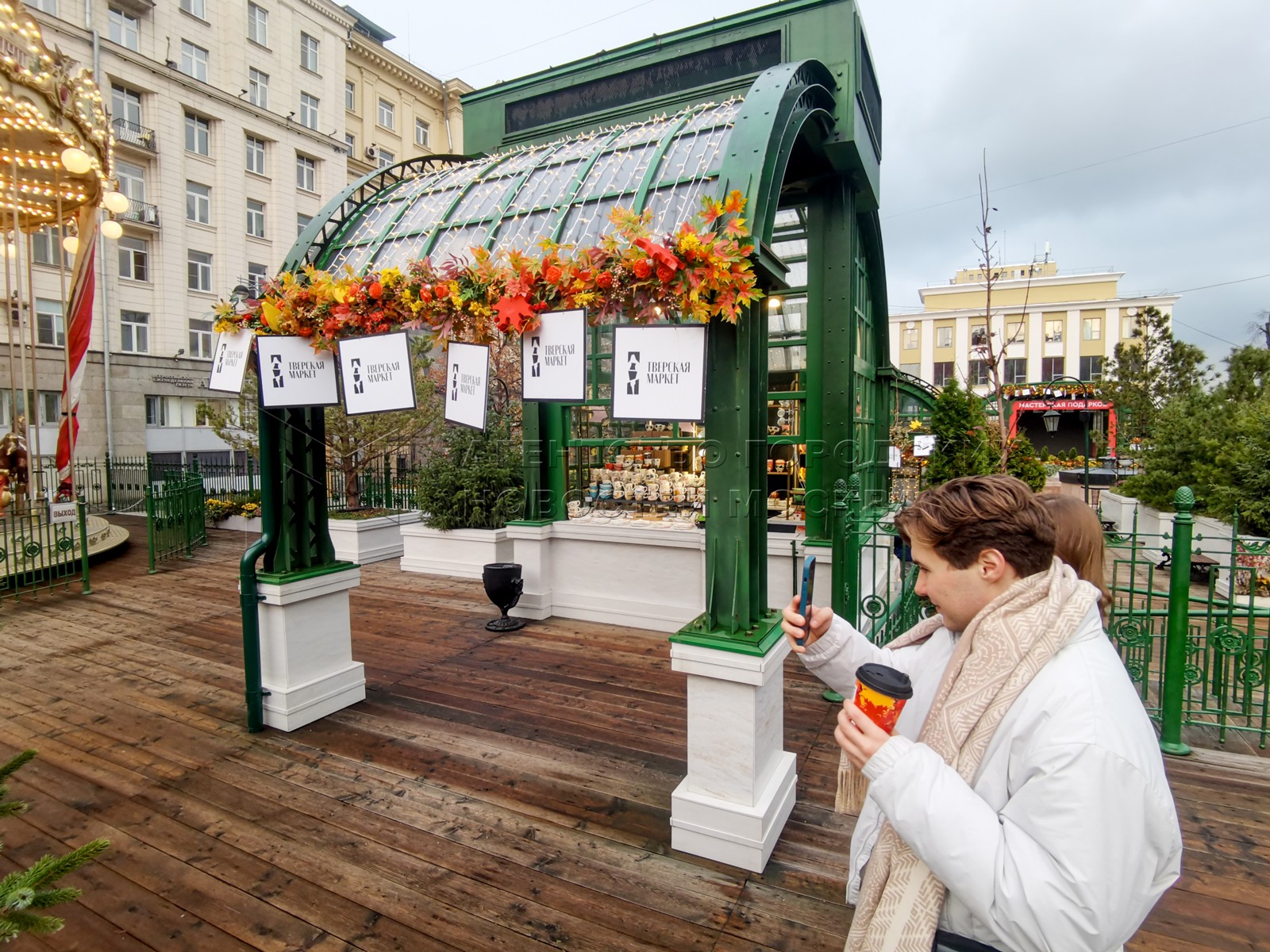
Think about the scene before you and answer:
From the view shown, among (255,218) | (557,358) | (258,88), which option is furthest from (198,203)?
(557,358)

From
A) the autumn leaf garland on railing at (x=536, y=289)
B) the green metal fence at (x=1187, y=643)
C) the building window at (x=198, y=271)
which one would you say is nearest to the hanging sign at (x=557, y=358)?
the autumn leaf garland on railing at (x=536, y=289)

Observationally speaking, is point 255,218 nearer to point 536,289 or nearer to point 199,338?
point 199,338

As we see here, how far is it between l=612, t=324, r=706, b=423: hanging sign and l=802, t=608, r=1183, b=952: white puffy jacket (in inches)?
79.0

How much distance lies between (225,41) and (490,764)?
28842 millimetres

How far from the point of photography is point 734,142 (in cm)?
332

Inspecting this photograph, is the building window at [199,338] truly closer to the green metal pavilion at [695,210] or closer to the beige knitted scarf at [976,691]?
the green metal pavilion at [695,210]

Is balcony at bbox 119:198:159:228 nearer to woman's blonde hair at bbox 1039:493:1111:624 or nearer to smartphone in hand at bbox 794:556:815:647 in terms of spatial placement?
smartphone in hand at bbox 794:556:815:647

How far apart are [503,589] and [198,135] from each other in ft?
79.8

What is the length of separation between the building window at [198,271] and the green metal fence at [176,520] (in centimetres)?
1420

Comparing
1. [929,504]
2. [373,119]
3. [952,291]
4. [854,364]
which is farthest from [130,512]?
[952,291]

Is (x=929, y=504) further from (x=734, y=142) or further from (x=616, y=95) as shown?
(x=616, y=95)

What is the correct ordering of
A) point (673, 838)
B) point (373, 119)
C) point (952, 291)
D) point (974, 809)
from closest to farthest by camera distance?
point (974, 809) < point (673, 838) < point (373, 119) < point (952, 291)

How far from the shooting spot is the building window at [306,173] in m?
25.0

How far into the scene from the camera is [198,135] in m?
21.8
